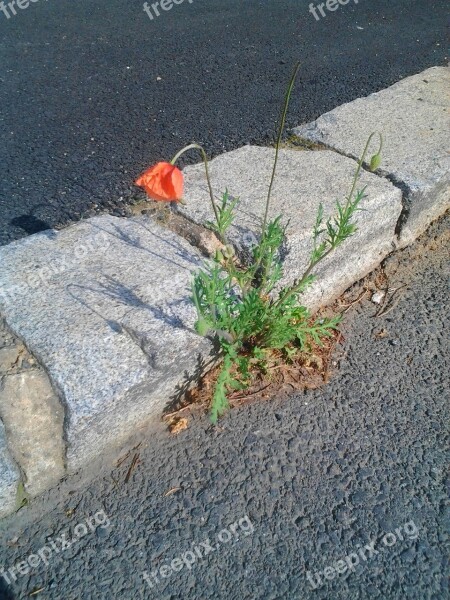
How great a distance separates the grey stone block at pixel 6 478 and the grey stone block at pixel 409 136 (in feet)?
6.87

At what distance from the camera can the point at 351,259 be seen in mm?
2768

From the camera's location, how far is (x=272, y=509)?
6.47 feet

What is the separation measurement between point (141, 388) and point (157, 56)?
140 inches

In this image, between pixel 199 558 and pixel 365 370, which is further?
pixel 365 370

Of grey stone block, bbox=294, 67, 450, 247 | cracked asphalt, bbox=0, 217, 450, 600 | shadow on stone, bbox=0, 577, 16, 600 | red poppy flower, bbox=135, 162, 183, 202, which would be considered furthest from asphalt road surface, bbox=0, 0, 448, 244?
shadow on stone, bbox=0, 577, 16, 600

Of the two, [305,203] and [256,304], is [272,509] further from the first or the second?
[305,203]

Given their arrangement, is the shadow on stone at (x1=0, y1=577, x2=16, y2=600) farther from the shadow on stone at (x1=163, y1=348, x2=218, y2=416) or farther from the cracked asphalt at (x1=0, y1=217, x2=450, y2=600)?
the shadow on stone at (x1=163, y1=348, x2=218, y2=416)

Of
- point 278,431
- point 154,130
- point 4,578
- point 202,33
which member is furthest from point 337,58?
point 4,578

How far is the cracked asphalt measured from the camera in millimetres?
1797

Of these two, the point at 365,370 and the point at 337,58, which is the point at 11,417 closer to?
the point at 365,370

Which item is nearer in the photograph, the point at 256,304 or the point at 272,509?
the point at 272,509

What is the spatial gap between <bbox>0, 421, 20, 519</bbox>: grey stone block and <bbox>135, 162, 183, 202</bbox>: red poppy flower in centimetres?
89

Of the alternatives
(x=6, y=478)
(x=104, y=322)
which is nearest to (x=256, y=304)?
(x=104, y=322)

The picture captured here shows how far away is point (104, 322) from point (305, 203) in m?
1.09
